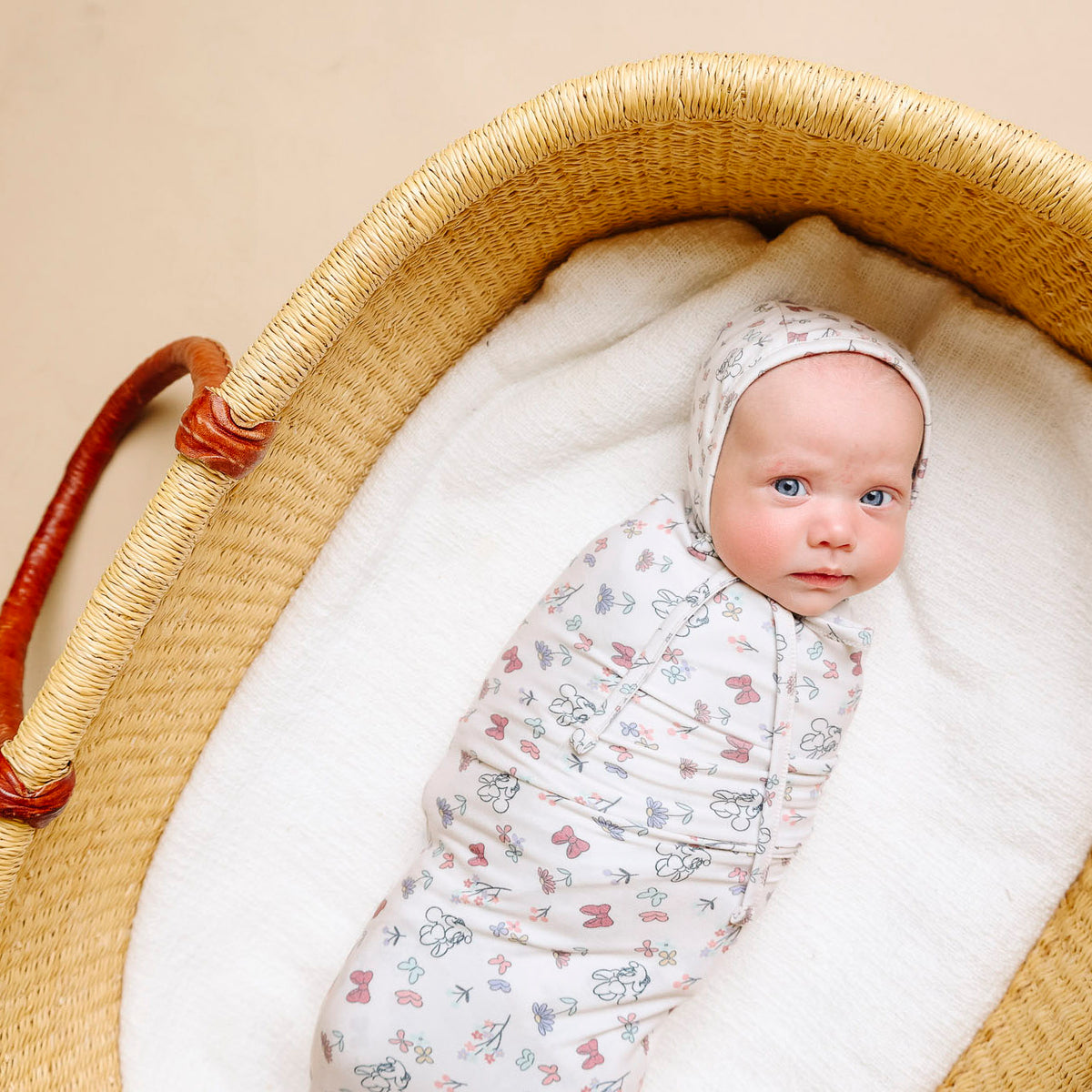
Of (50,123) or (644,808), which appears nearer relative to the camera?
(644,808)

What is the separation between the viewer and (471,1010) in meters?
1.09

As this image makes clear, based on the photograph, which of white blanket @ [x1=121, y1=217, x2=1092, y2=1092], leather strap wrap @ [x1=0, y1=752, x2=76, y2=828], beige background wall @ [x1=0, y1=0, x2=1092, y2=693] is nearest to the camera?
leather strap wrap @ [x1=0, y1=752, x2=76, y2=828]

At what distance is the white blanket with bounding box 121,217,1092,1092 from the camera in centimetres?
123

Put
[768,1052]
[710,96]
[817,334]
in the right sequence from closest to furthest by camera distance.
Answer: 1. [710,96]
2. [817,334]
3. [768,1052]

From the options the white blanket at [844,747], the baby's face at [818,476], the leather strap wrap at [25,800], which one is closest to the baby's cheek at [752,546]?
the baby's face at [818,476]

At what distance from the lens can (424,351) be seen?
1.30 metres

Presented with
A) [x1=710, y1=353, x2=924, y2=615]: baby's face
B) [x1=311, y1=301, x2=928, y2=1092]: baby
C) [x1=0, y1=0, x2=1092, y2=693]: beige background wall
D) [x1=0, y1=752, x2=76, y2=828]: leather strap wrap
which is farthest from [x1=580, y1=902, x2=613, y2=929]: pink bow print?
[x1=0, y1=0, x2=1092, y2=693]: beige background wall

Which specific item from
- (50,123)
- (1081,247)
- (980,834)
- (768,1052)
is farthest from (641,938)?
(50,123)

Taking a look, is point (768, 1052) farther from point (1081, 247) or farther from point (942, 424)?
point (1081, 247)

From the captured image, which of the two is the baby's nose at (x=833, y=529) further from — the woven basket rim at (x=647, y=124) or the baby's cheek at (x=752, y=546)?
the woven basket rim at (x=647, y=124)

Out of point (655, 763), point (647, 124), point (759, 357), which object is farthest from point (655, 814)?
point (647, 124)

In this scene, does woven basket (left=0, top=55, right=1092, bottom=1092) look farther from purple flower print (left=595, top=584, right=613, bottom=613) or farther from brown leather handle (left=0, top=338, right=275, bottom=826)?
purple flower print (left=595, top=584, right=613, bottom=613)

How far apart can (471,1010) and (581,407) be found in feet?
2.35

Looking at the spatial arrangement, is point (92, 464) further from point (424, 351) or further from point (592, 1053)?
point (592, 1053)
